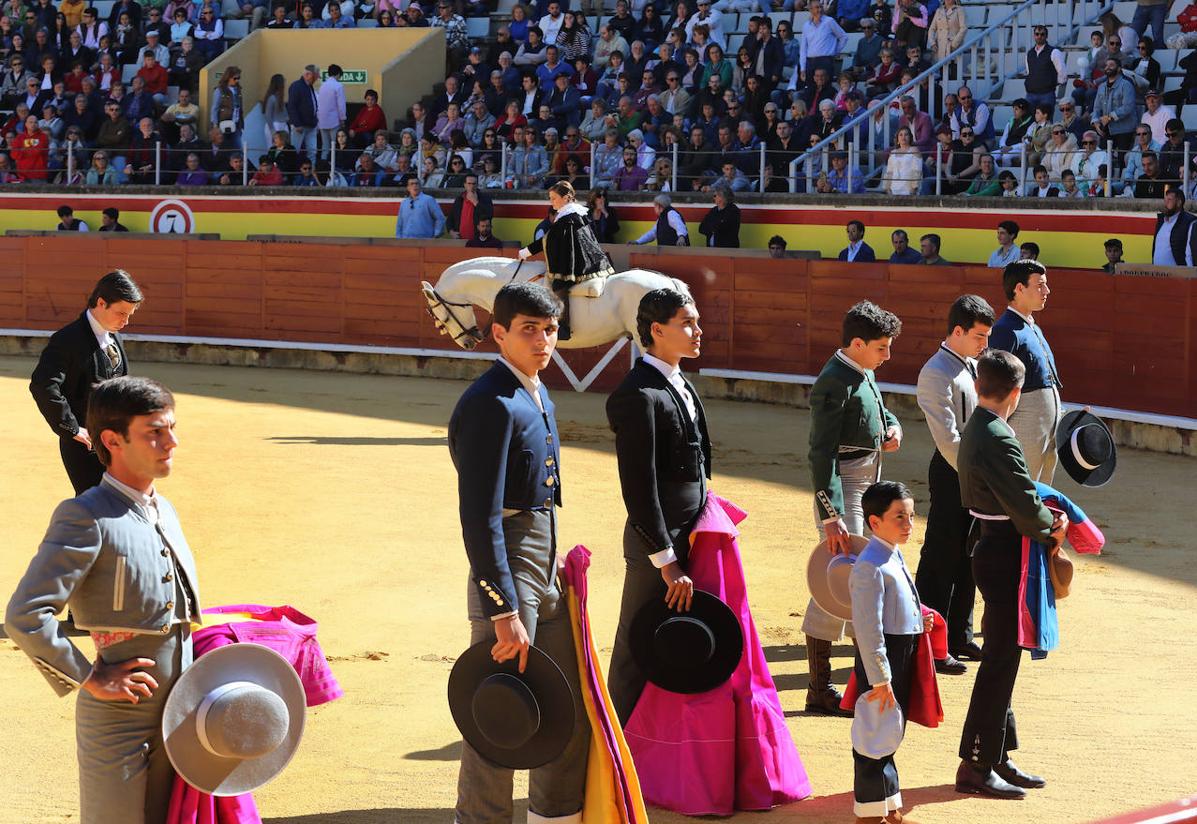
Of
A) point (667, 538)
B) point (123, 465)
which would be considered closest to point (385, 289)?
point (667, 538)

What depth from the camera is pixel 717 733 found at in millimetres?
4723

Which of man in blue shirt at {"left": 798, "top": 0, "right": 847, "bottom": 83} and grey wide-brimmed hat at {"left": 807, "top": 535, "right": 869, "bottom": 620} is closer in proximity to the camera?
grey wide-brimmed hat at {"left": 807, "top": 535, "right": 869, "bottom": 620}

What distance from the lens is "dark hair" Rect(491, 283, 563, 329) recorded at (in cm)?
407

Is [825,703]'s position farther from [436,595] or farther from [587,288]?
[587,288]

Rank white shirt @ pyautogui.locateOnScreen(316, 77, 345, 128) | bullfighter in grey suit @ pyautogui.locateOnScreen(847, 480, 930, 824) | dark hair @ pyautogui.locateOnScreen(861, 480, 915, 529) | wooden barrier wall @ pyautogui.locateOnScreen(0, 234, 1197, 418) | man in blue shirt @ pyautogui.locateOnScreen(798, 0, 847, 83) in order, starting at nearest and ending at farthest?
bullfighter in grey suit @ pyautogui.locateOnScreen(847, 480, 930, 824), dark hair @ pyautogui.locateOnScreen(861, 480, 915, 529), wooden barrier wall @ pyautogui.locateOnScreen(0, 234, 1197, 418), man in blue shirt @ pyautogui.locateOnScreen(798, 0, 847, 83), white shirt @ pyautogui.locateOnScreen(316, 77, 345, 128)

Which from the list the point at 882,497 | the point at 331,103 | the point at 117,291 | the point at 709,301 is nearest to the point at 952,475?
the point at 882,497

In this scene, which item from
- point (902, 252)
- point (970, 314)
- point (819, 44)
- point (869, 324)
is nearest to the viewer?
point (869, 324)

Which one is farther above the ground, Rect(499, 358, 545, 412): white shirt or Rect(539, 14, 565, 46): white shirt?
Rect(539, 14, 565, 46): white shirt

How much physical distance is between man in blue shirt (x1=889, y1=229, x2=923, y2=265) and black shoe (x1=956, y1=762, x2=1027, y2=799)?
9702 millimetres

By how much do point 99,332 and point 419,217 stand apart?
10.8m

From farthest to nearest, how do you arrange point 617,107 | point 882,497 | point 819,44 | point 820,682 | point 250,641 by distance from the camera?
point 617,107 → point 819,44 → point 820,682 → point 882,497 → point 250,641

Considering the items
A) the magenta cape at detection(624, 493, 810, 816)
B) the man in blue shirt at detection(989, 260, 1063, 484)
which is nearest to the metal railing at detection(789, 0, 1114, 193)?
the man in blue shirt at detection(989, 260, 1063, 484)

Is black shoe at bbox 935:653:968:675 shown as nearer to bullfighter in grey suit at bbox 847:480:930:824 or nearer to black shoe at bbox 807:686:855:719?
black shoe at bbox 807:686:855:719

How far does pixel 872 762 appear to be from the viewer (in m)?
4.42
